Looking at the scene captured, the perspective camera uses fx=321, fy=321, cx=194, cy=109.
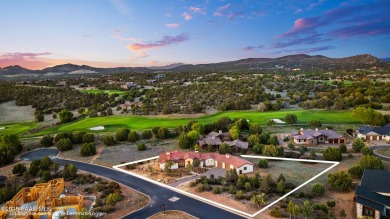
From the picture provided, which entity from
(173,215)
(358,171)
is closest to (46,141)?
(173,215)

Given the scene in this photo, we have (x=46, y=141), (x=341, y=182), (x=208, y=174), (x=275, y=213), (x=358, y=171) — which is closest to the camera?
(x=275, y=213)

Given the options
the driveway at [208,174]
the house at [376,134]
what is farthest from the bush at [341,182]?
the house at [376,134]

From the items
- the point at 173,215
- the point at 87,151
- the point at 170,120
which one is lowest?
the point at 173,215

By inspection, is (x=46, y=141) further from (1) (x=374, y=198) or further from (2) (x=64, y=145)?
(1) (x=374, y=198)

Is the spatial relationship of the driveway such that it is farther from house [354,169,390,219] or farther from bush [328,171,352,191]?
house [354,169,390,219]

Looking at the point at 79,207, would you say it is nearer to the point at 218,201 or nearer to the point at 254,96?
the point at 218,201

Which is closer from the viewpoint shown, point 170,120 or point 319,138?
point 319,138
